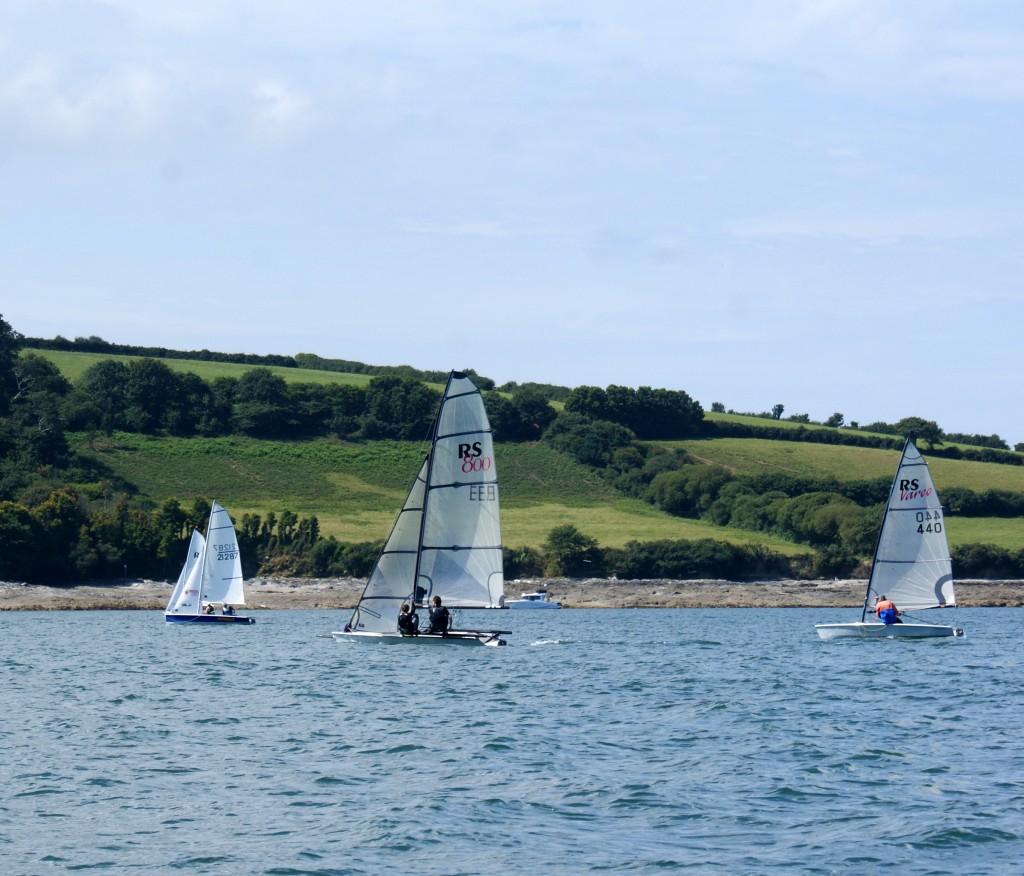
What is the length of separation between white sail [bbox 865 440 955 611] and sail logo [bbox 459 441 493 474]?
1693 cm

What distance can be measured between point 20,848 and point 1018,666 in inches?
1380

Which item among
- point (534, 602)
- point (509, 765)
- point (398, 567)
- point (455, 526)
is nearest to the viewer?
point (509, 765)

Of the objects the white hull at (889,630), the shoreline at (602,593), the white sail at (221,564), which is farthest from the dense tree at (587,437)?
the white hull at (889,630)

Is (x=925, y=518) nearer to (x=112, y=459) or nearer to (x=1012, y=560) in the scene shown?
(x=1012, y=560)

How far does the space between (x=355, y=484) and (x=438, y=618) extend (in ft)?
328

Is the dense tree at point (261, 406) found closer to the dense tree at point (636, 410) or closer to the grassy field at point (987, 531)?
the dense tree at point (636, 410)

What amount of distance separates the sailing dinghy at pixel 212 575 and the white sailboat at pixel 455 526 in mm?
29114

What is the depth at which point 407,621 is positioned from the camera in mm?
46406

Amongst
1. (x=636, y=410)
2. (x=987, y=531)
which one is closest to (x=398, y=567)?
(x=987, y=531)

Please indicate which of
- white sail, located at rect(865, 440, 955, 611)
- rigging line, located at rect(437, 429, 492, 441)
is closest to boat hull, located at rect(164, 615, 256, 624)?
rigging line, located at rect(437, 429, 492, 441)

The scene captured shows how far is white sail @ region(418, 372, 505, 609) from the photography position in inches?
1854

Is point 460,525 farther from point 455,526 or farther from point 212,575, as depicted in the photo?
point 212,575

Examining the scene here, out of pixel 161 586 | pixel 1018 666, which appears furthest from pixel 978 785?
pixel 161 586

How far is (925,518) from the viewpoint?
55875mm
